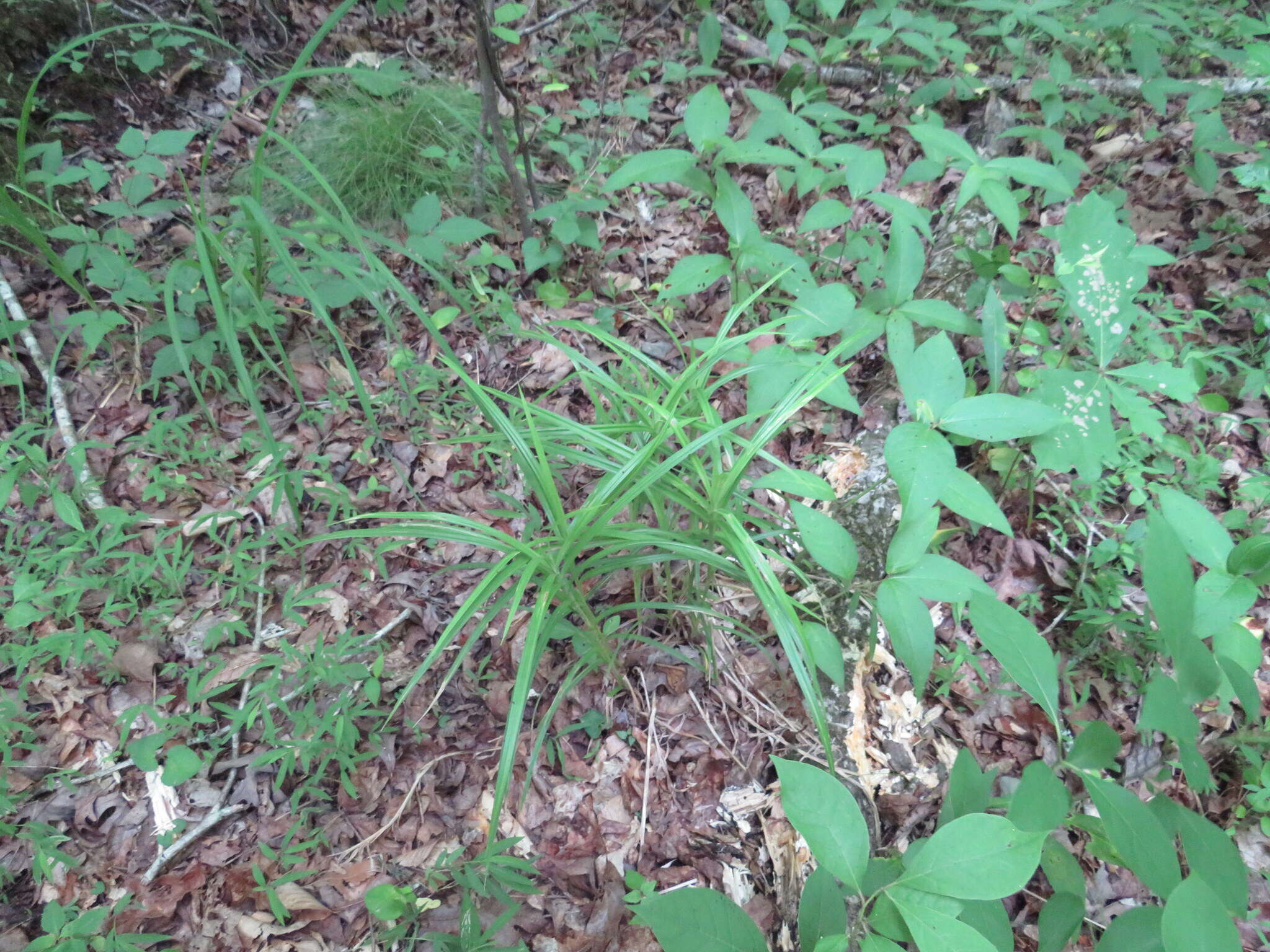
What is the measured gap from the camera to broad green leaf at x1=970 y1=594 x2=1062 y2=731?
944 millimetres

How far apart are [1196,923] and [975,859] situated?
208 millimetres

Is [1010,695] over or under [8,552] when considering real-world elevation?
under

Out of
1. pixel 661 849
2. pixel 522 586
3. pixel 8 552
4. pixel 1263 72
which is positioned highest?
pixel 1263 72

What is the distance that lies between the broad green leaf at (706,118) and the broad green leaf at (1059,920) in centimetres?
164

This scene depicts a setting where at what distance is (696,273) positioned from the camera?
1754 millimetres

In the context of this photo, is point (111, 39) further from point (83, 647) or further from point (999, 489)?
point (999, 489)

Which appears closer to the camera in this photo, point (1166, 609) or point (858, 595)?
point (1166, 609)

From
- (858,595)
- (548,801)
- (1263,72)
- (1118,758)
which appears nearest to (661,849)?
(548,801)

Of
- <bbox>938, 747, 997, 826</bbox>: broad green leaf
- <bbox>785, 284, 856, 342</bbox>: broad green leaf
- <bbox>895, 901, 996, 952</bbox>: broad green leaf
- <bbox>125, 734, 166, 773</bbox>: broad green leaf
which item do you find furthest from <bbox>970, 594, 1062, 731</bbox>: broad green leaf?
<bbox>125, 734, 166, 773</bbox>: broad green leaf

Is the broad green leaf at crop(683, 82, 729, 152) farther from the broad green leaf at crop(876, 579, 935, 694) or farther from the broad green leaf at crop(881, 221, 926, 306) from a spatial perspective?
the broad green leaf at crop(876, 579, 935, 694)

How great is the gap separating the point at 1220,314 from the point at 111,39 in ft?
13.6

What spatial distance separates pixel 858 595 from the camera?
1.39 m

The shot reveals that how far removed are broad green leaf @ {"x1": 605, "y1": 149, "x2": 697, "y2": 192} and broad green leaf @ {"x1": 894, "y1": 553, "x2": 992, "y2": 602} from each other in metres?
1.12

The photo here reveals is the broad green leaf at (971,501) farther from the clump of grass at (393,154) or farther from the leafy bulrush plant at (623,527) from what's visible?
the clump of grass at (393,154)
